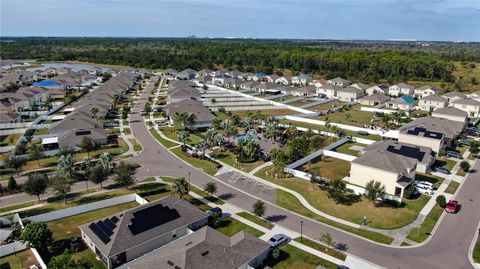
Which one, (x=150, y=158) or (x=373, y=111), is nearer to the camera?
(x=150, y=158)

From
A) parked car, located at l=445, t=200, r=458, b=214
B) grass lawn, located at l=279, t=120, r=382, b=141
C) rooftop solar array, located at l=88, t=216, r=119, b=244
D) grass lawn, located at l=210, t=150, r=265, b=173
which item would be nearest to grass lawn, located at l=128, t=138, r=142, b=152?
grass lawn, located at l=210, t=150, r=265, b=173

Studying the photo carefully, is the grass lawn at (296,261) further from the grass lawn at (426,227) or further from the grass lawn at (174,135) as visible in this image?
the grass lawn at (174,135)

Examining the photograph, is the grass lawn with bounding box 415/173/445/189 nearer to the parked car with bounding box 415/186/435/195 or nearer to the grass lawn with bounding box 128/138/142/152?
the parked car with bounding box 415/186/435/195

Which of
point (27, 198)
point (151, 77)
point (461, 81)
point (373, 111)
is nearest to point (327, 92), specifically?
point (373, 111)

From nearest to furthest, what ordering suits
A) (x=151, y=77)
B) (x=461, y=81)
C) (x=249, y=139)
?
1. (x=249, y=139)
2. (x=461, y=81)
3. (x=151, y=77)

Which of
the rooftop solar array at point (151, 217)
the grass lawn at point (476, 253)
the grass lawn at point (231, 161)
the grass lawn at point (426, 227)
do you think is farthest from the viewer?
the grass lawn at point (231, 161)

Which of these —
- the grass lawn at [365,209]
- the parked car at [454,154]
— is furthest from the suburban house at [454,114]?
the grass lawn at [365,209]

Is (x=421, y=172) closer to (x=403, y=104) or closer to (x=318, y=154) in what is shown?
(x=318, y=154)
